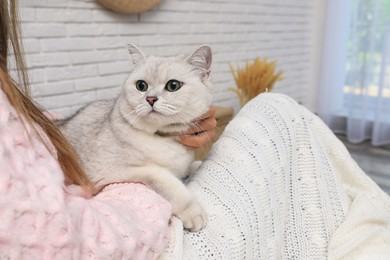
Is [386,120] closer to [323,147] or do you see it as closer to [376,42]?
[376,42]

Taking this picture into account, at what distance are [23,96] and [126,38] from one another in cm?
148

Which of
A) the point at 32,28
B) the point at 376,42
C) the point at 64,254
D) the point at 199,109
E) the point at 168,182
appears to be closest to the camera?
the point at 64,254

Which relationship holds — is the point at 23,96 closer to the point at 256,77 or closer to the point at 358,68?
the point at 256,77

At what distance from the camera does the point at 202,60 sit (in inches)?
34.6

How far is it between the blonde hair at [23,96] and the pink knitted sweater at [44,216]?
0.04 meters

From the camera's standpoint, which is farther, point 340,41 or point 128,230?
point 340,41

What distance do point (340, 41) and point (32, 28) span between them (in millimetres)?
2284

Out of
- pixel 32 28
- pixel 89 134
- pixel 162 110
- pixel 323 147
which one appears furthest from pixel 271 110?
pixel 32 28

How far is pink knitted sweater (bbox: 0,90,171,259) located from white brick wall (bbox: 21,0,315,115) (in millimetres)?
1239

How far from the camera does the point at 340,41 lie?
2.99 metres

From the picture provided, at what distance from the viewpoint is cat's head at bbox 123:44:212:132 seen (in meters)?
0.80

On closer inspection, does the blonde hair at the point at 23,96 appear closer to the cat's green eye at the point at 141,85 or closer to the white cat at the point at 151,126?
the white cat at the point at 151,126

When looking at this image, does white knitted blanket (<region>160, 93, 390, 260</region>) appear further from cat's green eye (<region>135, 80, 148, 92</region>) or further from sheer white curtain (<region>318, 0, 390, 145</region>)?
sheer white curtain (<region>318, 0, 390, 145</region>)

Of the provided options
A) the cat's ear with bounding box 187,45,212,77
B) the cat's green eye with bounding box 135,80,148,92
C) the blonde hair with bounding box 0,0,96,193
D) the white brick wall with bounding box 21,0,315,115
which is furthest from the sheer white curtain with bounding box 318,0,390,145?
the blonde hair with bounding box 0,0,96,193
